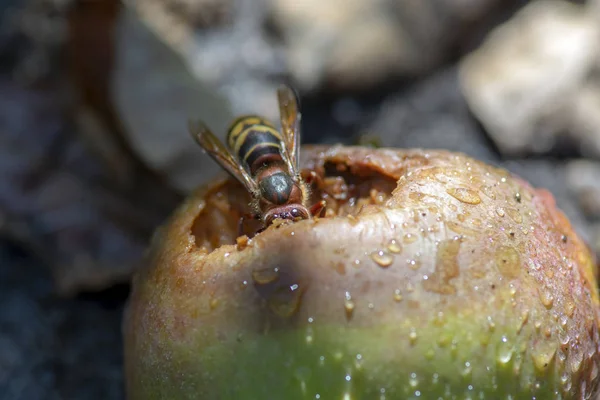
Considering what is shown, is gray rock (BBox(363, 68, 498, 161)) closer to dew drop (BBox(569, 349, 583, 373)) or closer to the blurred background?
the blurred background

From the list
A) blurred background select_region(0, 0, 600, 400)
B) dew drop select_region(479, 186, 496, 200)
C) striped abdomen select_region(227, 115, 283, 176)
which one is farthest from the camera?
blurred background select_region(0, 0, 600, 400)

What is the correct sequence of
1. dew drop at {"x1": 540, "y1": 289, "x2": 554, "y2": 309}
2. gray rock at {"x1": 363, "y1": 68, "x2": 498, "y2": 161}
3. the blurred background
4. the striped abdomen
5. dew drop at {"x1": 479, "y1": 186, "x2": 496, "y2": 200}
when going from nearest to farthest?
1. dew drop at {"x1": 540, "y1": 289, "x2": 554, "y2": 309}
2. dew drop at {"x1": 479, "y1": 186, "x2": 496, "y2": 200}
3. the striped abdomen
4. the blurred background
5. gray rock at {"x1": 363, "y1": 68, "x2": 498, "y2": 161}

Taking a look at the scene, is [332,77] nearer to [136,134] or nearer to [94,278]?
[136,134]

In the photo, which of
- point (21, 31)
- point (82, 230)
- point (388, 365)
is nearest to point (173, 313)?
point (388, 365)

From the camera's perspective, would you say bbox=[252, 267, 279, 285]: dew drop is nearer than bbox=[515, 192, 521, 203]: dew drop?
Yes

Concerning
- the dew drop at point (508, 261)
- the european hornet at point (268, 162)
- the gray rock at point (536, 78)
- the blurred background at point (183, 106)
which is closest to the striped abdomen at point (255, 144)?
the european hornet at point (268, 162)

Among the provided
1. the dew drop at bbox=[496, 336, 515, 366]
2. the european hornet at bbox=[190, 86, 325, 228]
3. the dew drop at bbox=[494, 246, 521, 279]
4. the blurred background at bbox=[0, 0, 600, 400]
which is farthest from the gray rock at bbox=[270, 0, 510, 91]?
the dew drop at bbox=[496, 336, 515, 366]

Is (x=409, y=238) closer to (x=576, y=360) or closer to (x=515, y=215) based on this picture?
(x=515, y=215)

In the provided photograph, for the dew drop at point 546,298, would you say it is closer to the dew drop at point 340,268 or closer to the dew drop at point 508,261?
the dew drop at point 508,261
